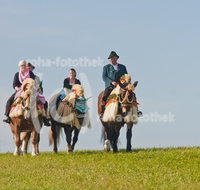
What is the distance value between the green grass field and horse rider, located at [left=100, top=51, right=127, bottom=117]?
3.26 meters

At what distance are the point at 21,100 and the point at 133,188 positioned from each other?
27.9ft

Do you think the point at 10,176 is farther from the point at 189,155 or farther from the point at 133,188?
the point at 189,155

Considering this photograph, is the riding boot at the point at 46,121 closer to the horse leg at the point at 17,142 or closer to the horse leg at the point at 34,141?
the horse leg at the point at 34,141

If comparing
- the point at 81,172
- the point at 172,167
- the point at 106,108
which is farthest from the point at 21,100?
the point at 172,167

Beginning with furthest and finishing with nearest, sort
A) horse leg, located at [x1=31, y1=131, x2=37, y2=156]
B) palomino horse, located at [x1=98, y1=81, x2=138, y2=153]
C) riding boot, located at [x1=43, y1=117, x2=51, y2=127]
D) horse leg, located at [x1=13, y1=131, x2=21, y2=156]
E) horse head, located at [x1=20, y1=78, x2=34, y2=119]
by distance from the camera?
riding boot, located at [x1=43, y1=117, x2=51, y2=127]
horse leg, located at [x1=13, y1=131, x2=21, y2=156]
horse leg, located at [x1=31, y1=131, x2=37, y2=156]
horse head, located at [x1=20, y1=78, x2=34, y2=119]
palomino horse, located at [x1=98, y1=81, x2=138, y2=153]

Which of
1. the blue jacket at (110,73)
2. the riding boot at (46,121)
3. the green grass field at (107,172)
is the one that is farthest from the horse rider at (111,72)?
the green grass field at (107,172)

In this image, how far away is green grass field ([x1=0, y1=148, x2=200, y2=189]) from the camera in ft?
31.5

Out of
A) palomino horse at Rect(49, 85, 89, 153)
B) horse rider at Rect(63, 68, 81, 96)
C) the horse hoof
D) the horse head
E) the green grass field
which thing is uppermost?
horse rider at Rect(63, 68, 81, 96)

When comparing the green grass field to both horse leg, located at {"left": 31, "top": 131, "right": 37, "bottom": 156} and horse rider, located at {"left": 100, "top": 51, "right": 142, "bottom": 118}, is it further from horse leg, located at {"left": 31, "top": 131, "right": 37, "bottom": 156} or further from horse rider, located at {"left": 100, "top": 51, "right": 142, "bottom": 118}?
horse rider, located at {"left": 100, "top": 51, "right": 142, "bottom": 118}

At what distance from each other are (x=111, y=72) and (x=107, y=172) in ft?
21.5

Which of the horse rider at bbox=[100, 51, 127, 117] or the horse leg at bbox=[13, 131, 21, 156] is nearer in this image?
the horse leg at bbox=[13, 131, 21, 156]

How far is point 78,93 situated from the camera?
52.6 ft

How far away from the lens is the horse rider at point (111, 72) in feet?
54.4

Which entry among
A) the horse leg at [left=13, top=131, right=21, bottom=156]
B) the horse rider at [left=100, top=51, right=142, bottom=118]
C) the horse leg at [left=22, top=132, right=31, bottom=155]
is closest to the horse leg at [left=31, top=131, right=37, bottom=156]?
the horse leg at [left=13, top=131, right=21, bottom=156]
